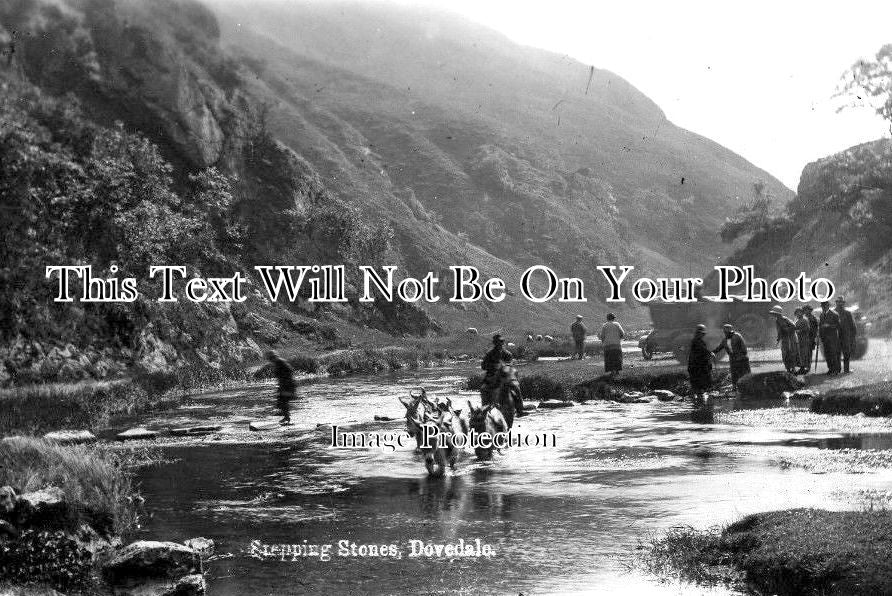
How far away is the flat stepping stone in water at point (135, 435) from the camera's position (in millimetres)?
24672

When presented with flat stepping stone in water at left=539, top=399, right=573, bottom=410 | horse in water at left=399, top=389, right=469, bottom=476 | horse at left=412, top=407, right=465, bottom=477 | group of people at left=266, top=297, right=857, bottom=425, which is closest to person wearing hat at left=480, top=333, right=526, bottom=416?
A: horse in water at left=399, top=389, right=469, bottom=476

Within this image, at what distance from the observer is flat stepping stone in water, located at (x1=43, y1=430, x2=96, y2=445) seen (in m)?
23.1

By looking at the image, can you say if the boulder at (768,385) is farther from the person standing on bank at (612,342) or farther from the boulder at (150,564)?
the boulder at (150,564)

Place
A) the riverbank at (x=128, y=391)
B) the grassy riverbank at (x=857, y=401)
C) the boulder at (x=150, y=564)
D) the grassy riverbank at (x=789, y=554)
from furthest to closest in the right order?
the riverbank at (x=128, y=391) < the grassy riverbank at (x=857, y=401) < the boulder at (x=150, y=564) < the grassy riverbank at (x=789, y=554)

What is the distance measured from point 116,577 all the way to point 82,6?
11188 centimetres

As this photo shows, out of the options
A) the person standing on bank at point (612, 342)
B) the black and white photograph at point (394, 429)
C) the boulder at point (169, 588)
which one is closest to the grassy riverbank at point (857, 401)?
the black and white photograph at point (394, 429)

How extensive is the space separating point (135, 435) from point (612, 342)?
18957 millimetres

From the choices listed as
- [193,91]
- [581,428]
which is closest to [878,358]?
[581,428]

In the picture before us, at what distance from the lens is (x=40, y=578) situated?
11.4 metres

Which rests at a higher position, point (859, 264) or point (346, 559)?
point (859, 264)

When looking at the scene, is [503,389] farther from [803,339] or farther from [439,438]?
[803,339]

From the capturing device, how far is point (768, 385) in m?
30.9

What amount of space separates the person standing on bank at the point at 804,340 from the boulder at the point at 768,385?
2.98m

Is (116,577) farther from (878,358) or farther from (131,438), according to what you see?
(878,358)
